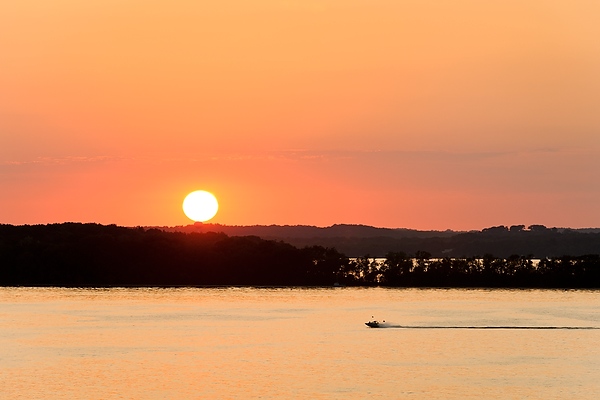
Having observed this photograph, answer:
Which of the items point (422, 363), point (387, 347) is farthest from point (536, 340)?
point (422, 363)

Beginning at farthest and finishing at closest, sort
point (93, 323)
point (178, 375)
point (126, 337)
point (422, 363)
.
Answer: point (93, 323) → point (126, 337) → point (422, 363) → point (178, 375)

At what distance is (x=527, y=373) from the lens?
10394cm

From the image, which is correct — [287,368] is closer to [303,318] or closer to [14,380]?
[14,380]

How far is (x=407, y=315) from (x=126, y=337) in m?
60.7

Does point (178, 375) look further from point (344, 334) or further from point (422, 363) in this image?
point (344, 334)

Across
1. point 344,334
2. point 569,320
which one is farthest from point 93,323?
point 569,320

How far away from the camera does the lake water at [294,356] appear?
3573 inches

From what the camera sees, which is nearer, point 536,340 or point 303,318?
point 536,340

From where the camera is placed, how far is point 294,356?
116 m

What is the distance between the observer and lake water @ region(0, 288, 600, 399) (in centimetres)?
9075

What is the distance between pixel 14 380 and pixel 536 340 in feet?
235

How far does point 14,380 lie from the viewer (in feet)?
316

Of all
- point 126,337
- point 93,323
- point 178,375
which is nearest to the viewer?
point 178,375

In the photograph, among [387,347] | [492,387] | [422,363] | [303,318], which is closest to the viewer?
[492,387]
